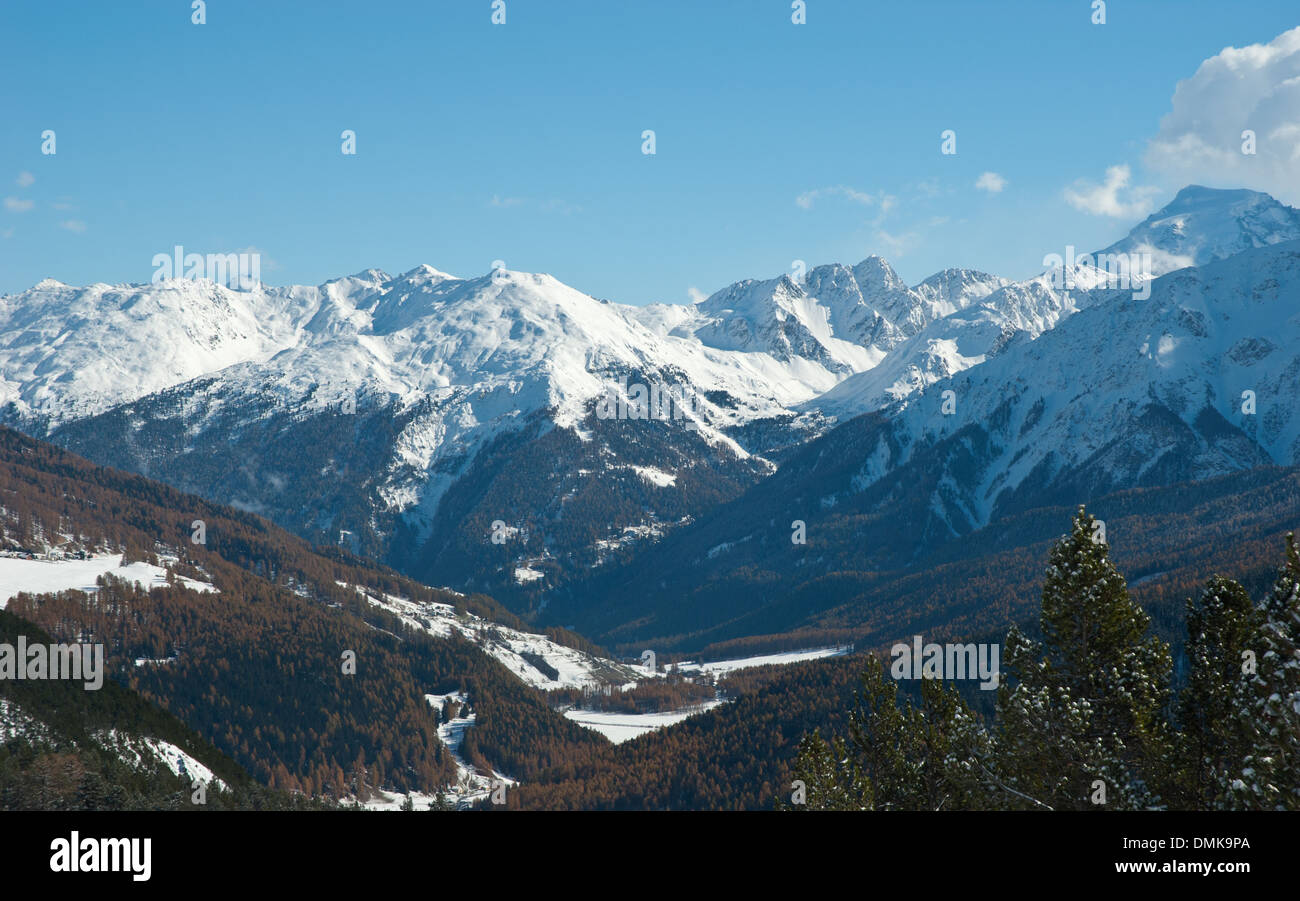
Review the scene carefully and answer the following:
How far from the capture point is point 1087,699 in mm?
48875

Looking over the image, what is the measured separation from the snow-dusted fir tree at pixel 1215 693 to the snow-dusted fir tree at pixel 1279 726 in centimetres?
696

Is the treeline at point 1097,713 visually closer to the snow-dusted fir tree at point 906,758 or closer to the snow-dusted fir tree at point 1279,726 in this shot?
the snow-dusted fir tree at point 906,758

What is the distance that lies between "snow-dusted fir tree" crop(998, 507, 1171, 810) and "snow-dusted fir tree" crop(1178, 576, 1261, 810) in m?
1.17

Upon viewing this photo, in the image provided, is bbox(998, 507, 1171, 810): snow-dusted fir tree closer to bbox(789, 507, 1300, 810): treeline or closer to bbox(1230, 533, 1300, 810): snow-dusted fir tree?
bbox(789, 507, 1300, 810): treeline

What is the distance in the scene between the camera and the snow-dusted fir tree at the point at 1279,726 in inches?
1233

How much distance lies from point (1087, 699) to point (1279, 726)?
17.1 m

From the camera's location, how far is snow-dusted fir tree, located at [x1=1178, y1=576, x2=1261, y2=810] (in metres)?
42.1

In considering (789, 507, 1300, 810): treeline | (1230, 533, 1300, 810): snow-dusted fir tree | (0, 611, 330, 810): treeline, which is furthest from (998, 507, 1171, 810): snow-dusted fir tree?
(0, 611, 330, 810): treeline

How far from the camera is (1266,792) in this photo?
103 ft

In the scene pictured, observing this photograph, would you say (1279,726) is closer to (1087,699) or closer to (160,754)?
(1087,699)

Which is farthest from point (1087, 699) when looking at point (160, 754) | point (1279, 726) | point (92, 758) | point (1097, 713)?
point (160, 754)
